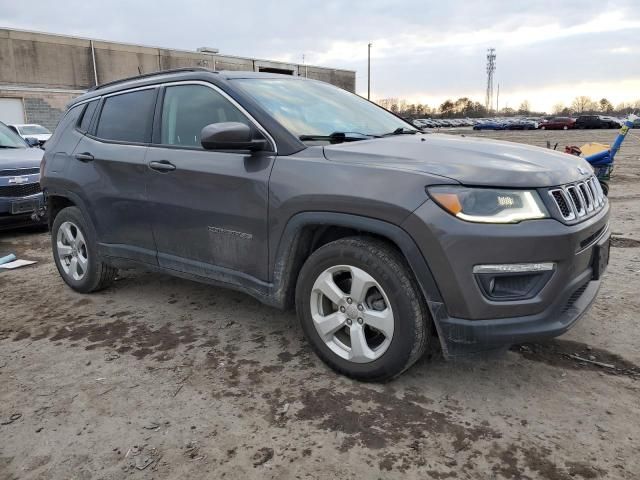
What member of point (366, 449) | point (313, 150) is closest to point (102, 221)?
point (313, 150)

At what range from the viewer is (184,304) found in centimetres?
433

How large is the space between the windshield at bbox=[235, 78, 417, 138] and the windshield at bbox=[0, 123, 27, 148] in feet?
20.1

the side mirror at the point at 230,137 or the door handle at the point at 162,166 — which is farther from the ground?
the side mirror at the point at 230,137

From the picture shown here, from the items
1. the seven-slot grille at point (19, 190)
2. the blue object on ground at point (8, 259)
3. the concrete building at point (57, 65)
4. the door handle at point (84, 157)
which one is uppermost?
the concrete building at point (57, 65)

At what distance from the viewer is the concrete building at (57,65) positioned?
34.8 m

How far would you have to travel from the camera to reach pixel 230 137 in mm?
3012

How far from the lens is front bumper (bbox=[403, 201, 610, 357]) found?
2.44 meters

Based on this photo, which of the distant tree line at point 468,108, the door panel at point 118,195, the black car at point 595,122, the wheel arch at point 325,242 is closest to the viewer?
the wheel arch at point 325,242

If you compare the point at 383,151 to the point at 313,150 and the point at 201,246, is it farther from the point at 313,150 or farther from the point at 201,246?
the point at 201,246

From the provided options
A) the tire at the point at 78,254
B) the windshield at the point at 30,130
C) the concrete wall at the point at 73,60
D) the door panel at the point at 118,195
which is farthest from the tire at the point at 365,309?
the concrete wall at the point at 73,60

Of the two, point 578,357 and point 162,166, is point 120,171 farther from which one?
point 578,357

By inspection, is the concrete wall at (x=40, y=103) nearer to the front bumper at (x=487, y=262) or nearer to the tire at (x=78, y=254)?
the tire at (x=78, y=254)

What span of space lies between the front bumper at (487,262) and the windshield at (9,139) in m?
7.70

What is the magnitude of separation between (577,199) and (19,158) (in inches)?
289
